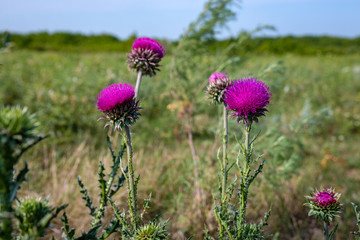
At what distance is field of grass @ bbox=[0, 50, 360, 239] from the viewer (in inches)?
102

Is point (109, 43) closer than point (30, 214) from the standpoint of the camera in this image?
No

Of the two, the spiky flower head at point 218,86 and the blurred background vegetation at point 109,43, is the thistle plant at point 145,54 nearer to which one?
the spiky flower head at point 218,86

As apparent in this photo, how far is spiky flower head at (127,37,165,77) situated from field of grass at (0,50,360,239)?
1.07 ft

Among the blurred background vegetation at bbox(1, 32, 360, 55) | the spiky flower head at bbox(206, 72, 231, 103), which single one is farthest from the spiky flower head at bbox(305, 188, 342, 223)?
the blurred background vegetation at bbox(1, 32, 360, 55)

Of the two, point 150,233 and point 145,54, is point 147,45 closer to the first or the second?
point 145,54

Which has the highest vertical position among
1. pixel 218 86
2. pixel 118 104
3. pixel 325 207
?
pixel 218 86

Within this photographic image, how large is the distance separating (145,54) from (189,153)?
76.8 inches

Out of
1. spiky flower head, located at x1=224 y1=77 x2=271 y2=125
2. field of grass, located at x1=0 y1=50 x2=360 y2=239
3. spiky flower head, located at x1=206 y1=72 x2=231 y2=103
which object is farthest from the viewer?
field of grass, located at x1=0 y1=50 x2=360 y2=239

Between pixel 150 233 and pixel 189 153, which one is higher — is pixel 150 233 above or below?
above

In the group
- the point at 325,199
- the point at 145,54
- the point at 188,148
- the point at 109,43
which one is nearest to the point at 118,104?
the point at 145,54

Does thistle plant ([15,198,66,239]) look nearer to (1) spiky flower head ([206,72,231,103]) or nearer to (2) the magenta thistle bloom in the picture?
(1) spiky flower head ([206,72,231,103])

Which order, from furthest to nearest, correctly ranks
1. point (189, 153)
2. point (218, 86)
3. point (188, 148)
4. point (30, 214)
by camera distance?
1. point (188, 148)
2. point (189, 153)
3. point (218, 86)
4. point (30, 214)

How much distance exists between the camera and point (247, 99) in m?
1.31

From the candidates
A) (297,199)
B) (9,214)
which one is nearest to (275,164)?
(297,199)
